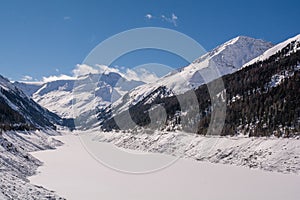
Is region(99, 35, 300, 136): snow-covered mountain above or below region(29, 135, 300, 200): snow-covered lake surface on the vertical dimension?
above

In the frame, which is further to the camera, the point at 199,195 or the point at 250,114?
the point at 250,114

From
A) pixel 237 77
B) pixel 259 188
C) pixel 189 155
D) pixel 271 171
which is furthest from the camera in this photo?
pixel 237 77

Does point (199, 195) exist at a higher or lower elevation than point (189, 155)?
lower

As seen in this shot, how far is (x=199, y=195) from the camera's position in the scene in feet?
119

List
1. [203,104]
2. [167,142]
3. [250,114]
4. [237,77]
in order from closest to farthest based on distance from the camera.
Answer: [250,114], [167,142], [203,104], [237,77]

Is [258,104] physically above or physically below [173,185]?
above

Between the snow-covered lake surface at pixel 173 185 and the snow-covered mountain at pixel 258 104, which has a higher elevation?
the snow-covered mountain at pixel 258 104

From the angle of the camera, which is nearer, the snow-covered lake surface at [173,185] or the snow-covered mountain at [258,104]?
the snow-covered lake surface at [173,185]

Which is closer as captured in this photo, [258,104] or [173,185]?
[173,185]

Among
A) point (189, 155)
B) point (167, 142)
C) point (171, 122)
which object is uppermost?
point (171, 122)

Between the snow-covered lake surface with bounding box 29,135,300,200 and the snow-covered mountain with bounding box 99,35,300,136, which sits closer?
the snow-covered lake surface with bounding box 29,135,300,200

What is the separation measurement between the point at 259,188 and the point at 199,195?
9.01 meters

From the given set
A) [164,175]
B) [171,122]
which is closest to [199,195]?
[164,175]

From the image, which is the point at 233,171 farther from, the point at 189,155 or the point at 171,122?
the point at 171,122
